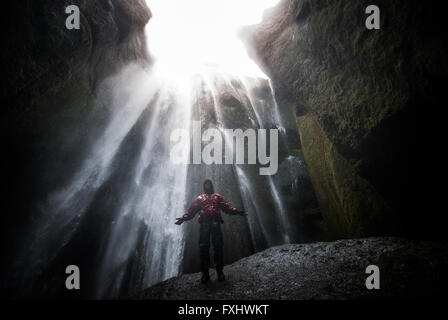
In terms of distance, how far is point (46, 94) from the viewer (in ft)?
20.5

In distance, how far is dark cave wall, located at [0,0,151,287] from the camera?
5137 mm

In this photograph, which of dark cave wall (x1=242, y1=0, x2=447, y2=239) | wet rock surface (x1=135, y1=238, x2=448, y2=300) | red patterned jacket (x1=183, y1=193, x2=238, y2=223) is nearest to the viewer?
wet rock surface (x1=135, y1=238, x2=448, y2=300)

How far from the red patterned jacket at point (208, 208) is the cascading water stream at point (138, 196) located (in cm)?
404

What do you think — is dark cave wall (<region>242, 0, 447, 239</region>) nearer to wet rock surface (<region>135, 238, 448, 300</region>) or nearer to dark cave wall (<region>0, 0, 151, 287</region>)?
wet rock surface (<region>135, 238, 448, 300</region>)

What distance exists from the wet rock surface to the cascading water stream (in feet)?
9.63

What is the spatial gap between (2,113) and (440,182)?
1156 cm

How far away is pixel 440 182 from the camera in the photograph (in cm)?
470

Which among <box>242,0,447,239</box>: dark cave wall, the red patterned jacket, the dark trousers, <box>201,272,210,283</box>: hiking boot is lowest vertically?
<box>201,272,210,283</box>: hiking boot

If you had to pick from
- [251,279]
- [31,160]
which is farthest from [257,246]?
[31,160]

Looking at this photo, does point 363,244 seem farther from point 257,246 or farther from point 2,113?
point 2,113

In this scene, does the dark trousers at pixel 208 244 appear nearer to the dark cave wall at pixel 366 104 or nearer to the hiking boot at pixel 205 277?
the hiking boot at pixel 205 277

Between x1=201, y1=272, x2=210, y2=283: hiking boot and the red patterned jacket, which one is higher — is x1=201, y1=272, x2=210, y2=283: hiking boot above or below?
below

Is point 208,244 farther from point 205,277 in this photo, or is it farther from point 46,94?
point 46,94

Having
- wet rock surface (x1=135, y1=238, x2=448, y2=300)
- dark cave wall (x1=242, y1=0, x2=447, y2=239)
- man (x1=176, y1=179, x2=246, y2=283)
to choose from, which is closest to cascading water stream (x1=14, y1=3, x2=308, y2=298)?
dark cave wall (x1=242, y1=0, x2=447, y2=239)
